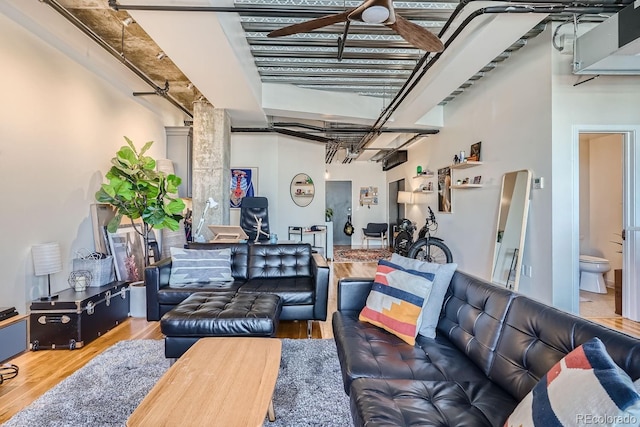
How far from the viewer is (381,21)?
1982 mm

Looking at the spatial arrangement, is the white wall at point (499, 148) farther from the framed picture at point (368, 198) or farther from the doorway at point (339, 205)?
the doorway at point (339, 205)

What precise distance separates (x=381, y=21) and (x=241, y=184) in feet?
17.0

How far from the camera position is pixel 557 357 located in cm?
117

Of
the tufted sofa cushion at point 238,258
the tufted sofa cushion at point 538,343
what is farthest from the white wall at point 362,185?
the tufted sofa cushion at point 538,343

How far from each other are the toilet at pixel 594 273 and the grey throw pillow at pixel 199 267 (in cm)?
479

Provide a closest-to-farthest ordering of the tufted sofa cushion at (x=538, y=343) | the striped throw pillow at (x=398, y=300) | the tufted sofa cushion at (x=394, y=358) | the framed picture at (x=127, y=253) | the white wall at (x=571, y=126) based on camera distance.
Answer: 1. the tufted sofa cushion at (x=538, y=343)
2. the tufted sofa cushion at (x=394, y=358)
3. the striped throw pillow at (x=398, y=300)
4. the white wall at (x=571, y=126)
5. the framed picture at (x=127, y=253)

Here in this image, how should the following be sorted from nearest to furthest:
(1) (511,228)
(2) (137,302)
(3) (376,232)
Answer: (2) (137,302) → (1) (511,228) → (3) (376,232)

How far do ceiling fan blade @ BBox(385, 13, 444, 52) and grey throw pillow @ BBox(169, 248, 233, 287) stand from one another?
262 cm

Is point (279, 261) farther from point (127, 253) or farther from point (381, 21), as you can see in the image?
point (381, 21)

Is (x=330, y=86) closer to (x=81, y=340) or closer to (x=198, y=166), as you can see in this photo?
(x=198, y=166)

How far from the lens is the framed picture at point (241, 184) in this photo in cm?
670

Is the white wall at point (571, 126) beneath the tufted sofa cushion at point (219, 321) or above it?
above

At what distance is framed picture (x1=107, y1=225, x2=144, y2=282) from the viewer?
3.88 meters

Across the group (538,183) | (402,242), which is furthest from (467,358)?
(402,242)
